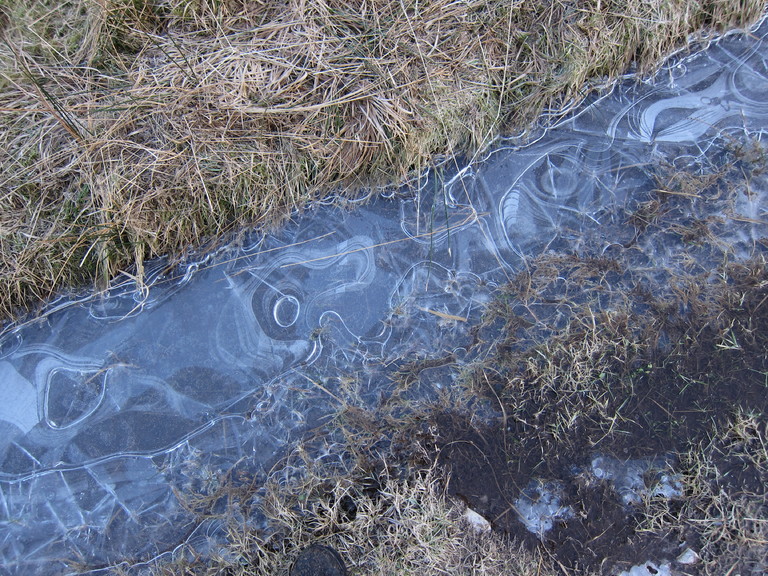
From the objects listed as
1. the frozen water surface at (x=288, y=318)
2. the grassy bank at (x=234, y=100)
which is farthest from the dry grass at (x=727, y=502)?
the grassy bank at (x=234, y=100)

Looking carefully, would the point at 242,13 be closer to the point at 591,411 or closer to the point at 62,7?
the point at 62,7

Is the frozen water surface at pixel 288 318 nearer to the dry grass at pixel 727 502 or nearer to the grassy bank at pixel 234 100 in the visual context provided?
the grassy bank at pixel 234 100

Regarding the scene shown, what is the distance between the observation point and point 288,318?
6.62 ft

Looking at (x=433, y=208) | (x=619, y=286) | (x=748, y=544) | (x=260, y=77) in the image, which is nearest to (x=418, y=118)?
(x=433, y=208)

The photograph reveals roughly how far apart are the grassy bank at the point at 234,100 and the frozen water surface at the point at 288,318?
15 cm

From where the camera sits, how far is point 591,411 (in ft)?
6.05

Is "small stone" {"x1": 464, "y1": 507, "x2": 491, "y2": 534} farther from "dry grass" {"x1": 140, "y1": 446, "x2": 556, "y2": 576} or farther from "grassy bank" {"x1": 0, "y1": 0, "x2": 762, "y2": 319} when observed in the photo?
"grassy bank" {"x1": 0, "y1": 0, "x2": 762, "y2": 319}

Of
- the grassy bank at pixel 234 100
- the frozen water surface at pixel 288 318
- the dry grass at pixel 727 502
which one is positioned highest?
the grassy bank at pixel 234 100

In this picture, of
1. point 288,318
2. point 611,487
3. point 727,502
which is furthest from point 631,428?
point 288,318

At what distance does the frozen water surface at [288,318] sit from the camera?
1.88 m

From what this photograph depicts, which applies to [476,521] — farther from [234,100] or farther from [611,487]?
[234,100]

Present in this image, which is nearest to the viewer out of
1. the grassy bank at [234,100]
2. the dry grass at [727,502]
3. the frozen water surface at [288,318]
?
the dry grass at [727,502]

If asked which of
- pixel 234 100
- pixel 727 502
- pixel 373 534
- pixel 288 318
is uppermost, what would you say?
pixel 234 100

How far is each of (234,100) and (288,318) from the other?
2.93ft
